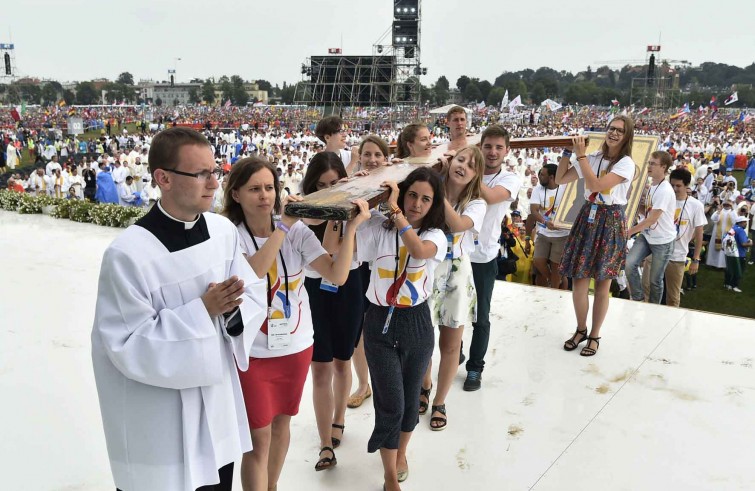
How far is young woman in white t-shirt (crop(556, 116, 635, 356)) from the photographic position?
13.2 ft

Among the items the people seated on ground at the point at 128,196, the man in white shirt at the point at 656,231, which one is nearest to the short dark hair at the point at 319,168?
the man in white shirt at the point at 656,231

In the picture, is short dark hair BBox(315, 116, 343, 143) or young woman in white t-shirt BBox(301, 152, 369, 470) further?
short dark hair BBox(315, 116, 343, 143)

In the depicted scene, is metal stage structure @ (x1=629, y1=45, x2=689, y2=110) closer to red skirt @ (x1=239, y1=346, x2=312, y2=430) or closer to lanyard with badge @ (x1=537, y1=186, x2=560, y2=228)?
lanyard with badge @ (x1=537, y1=186, x2=560, y2=228)

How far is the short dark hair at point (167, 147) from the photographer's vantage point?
5.98 feet

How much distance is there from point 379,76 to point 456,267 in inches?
1781

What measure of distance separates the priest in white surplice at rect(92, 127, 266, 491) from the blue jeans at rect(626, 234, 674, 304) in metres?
4.86

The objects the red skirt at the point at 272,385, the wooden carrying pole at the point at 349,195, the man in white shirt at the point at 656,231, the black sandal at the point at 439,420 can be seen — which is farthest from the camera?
the man in white shirt at the point at 656,231

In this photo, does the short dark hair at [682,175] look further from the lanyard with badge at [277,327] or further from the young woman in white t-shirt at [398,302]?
the lanyard with badge at [277,327]

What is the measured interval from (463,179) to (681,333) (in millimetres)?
2890

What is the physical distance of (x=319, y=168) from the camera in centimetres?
299

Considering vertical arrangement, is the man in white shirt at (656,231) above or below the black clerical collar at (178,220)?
below

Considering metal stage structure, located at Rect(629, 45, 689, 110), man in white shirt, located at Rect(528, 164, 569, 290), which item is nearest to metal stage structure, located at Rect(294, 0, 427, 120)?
metal stage structure, located at Rect(629, 45, 689, 110)

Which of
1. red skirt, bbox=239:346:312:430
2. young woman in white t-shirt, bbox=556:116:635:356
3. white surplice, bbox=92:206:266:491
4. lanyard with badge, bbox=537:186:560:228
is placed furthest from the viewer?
lanyard with badge, bbox=537:186:560:228

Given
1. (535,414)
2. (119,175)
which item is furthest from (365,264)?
(119,175)
